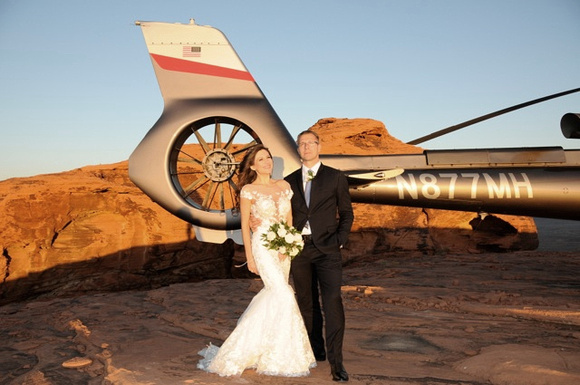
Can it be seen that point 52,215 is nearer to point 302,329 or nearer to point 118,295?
point 118,295

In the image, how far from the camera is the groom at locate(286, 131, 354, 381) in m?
3.76

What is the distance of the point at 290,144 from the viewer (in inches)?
258

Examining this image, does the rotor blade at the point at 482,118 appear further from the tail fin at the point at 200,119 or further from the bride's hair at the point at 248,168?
the bride's hair at the point at 248,168

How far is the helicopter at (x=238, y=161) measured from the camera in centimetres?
646

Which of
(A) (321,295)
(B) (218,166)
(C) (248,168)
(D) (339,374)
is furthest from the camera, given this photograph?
(B) (218,166)

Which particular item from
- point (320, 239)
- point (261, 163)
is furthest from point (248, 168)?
point (320, 239)

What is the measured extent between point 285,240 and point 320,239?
0.32 meters

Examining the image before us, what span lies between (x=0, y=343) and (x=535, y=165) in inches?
293

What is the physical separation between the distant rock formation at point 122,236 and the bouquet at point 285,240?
8894 millimetres

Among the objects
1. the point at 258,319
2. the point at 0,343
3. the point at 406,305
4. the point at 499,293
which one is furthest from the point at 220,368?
the point at 499,293

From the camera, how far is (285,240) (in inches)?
147

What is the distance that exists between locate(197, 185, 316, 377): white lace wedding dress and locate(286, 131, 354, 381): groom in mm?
146

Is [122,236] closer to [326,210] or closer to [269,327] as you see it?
[269,327]

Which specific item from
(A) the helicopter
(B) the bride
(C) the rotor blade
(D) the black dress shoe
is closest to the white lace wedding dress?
(B) the bride
